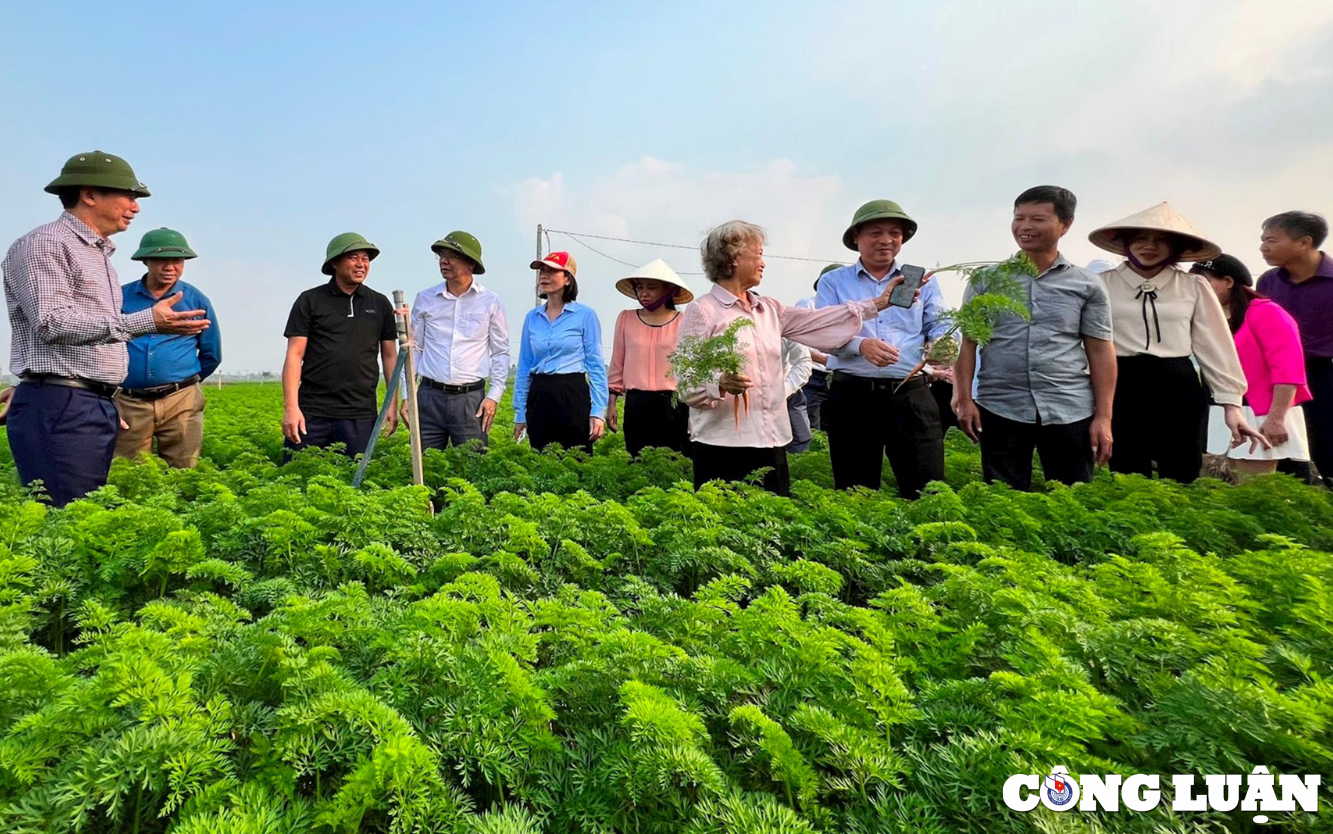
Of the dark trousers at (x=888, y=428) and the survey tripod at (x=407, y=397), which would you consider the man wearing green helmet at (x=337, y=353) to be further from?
the dark trousers at (x=888, y=428)

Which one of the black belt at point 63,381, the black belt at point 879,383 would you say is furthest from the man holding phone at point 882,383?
the black belt at point 63,381

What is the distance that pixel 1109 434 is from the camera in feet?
15.2

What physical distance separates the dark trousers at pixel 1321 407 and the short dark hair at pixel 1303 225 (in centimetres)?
94

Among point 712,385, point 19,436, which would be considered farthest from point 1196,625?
point 19,436

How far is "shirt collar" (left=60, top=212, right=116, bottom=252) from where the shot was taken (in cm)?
407

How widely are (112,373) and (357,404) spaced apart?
1.90 metres

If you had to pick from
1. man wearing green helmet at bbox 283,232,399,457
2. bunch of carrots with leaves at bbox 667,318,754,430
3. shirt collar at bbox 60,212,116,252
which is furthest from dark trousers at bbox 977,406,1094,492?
shirt collar at bbox 60,212,116,252

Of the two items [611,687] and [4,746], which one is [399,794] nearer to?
[611,687]

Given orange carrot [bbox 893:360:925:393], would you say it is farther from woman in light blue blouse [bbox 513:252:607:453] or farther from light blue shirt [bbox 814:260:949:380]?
woman in light blue blouse [bbox 513:252:607:453]

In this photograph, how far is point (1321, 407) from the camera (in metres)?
5.93

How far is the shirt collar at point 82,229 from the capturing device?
4070mm

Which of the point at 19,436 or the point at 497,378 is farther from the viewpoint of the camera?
the point at 497,378

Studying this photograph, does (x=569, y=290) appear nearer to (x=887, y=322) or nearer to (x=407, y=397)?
(x=407, y=397)

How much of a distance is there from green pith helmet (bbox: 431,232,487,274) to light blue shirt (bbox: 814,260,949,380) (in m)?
3.05
